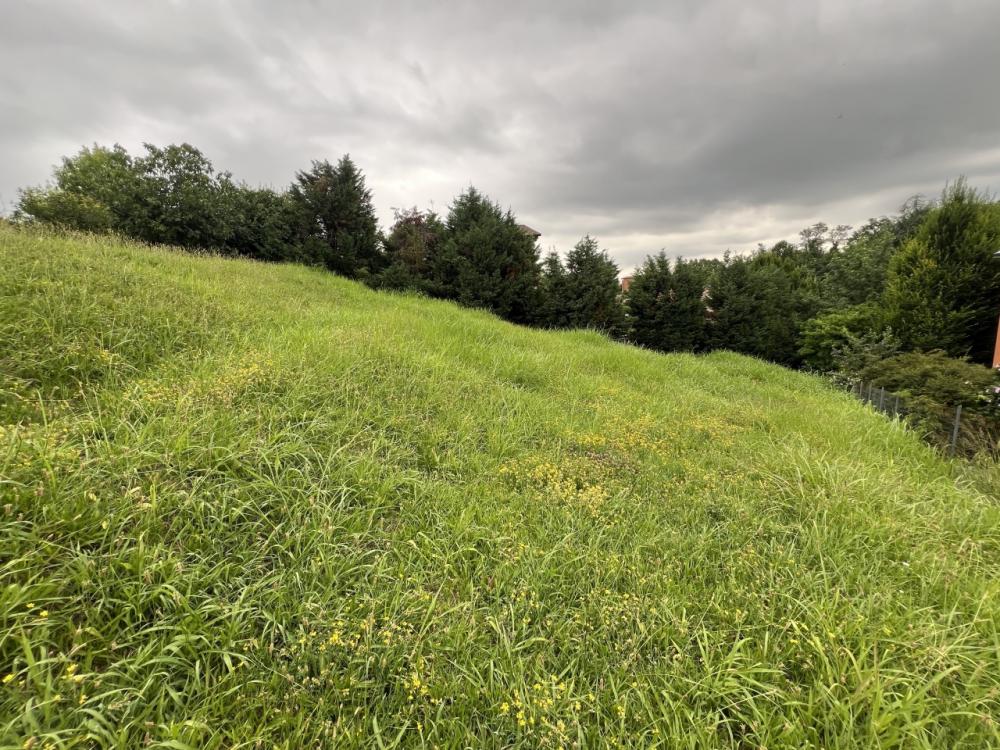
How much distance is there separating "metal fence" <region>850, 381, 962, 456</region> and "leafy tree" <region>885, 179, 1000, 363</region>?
411 cm

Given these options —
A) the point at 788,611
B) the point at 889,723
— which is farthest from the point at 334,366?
the point at 889,723

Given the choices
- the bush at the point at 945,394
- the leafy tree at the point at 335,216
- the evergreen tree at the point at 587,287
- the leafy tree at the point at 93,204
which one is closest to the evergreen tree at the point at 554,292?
the evergreen tree at the point at 587,287

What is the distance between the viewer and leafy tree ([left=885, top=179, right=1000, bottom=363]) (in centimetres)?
1095

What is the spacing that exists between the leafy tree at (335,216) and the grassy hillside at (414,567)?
7.49 meters

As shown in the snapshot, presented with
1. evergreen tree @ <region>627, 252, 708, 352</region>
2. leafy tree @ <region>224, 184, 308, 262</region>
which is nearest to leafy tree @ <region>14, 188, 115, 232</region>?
leafy tree @ <region>224, 184, 308, 262</region>

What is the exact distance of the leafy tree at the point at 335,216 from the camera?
10805 mm

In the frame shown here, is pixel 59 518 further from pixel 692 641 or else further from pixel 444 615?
pixel 692 641

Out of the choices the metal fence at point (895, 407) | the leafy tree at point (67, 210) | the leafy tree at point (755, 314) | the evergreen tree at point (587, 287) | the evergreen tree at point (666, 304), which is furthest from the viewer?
the leafy tree at point (755, 314)

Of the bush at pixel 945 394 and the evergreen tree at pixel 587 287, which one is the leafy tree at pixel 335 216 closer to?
the evergreen tree at pixel 587 287

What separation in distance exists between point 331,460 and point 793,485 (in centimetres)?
376

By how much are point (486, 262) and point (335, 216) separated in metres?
4.79

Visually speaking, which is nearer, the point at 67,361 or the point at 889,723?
the point at 889,723

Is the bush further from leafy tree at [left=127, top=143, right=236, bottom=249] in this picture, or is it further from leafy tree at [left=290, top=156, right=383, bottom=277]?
leafy tree at [left=127, top=143, right=236, bottom=249]

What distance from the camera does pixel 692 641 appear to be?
5.88ft
